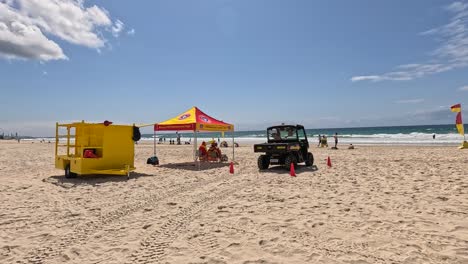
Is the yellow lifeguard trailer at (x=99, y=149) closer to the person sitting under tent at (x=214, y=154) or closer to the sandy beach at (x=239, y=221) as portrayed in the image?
the sandy beach at (x=239, y=221)

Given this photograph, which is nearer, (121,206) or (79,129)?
(121,206)

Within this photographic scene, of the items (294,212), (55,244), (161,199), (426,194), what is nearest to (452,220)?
(426,194)

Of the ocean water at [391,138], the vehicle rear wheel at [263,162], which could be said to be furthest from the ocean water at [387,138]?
the vehicle rear wheel at [263,162]

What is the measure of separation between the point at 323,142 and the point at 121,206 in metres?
26.4

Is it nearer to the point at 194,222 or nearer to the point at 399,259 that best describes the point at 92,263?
the point at 194,222

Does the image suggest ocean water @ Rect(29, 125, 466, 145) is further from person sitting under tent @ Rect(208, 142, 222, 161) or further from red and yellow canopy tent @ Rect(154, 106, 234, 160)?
red and yellow canopy tent @ Rect(154, 106, 234, 160)

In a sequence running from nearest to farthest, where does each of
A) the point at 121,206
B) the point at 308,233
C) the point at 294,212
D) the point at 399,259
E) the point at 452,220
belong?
the point at 399,259, the point at 308,233, the point at 452,220, the point at 294,212, the point at 121,206

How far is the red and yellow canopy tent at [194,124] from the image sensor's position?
46.7ft

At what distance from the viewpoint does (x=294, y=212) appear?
623cm

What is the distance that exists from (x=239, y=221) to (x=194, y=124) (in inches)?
347

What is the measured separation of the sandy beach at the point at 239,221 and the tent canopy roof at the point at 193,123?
468cm

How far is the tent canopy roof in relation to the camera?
1423cm

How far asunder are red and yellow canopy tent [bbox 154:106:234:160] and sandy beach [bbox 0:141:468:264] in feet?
15.3

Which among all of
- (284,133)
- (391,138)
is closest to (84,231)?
(284,133)
